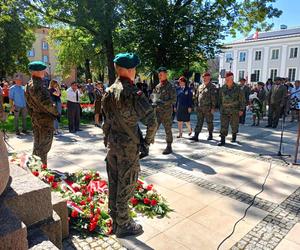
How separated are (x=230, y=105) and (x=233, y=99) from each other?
0.19m

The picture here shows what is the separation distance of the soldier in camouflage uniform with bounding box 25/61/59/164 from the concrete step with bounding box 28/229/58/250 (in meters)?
2.57

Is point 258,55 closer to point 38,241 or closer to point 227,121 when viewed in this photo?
point 227,121

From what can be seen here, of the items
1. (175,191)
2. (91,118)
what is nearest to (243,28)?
(91,118)

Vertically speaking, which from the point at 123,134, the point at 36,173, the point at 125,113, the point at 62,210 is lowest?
the point at 62,210

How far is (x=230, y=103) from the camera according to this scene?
7996 mm

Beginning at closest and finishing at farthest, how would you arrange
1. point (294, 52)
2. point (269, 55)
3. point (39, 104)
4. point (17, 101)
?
point (39, 104)
point (17, 101)
point (294, 52)
point (269, 55)

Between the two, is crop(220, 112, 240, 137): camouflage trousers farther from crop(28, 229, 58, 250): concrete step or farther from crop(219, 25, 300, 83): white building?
crop(219, 25, 300, 83): white building

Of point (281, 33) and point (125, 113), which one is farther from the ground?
point (281, 33)

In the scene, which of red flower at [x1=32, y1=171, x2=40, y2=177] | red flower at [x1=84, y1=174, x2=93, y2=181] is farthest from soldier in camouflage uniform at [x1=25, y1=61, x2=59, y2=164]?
red flower at [x1=32, y1=171, x2=40, y2=177]

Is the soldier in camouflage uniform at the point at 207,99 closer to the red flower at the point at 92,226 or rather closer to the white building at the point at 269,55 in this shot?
the red flower at the point at 92,226

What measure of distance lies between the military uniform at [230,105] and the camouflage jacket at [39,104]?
16.1 ft

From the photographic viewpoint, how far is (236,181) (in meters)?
5.28

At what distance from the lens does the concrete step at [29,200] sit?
8.48ft

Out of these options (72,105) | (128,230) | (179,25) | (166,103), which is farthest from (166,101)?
(179,25)
